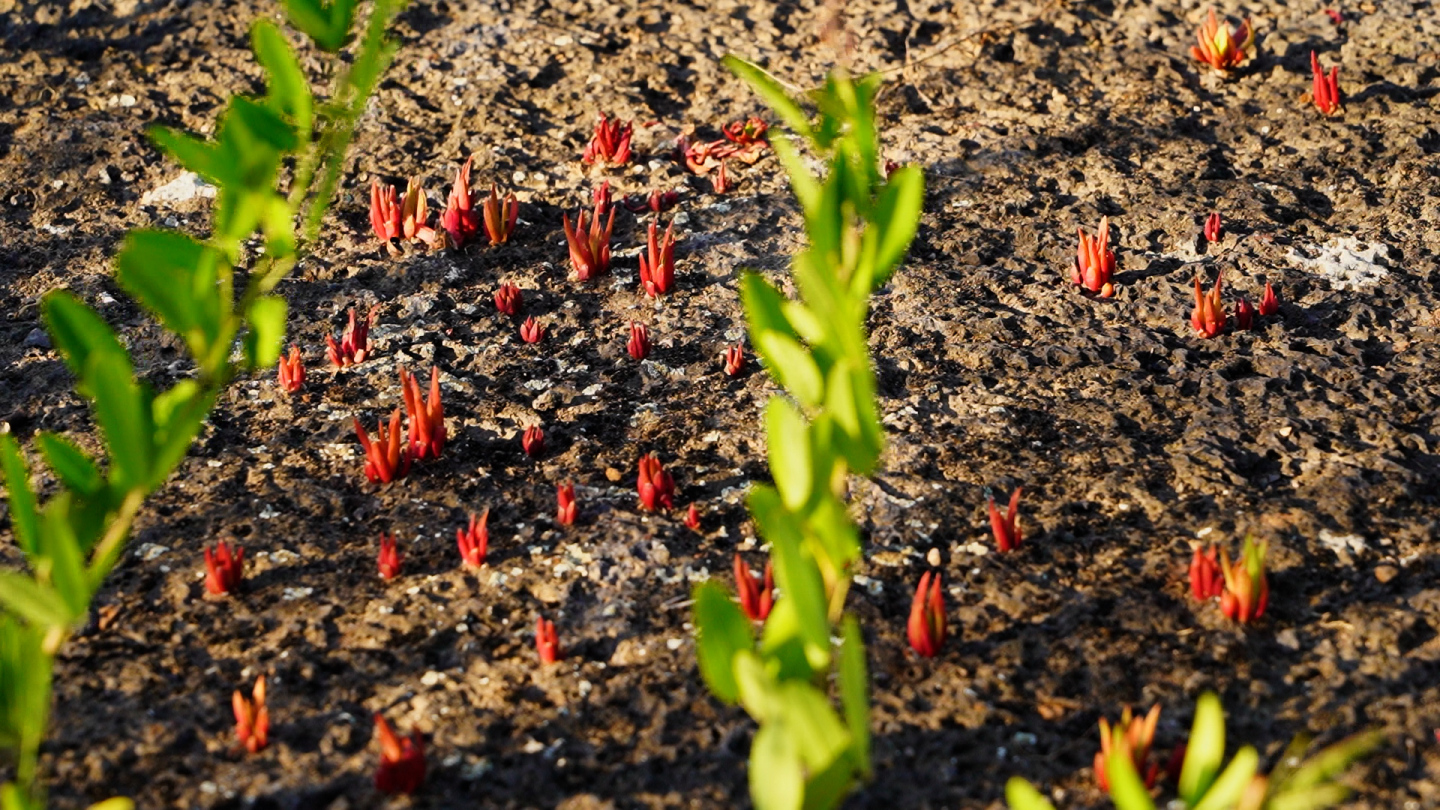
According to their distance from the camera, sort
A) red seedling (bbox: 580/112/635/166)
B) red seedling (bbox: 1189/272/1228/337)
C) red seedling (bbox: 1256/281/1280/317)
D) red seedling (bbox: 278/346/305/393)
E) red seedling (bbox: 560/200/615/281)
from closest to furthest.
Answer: red seedling (bbox: 278/346/305/393) → red seedling (bbox: 1189/272/1228/337) → red seedling (bbox: 1256/281/1280/317) → red seedling (bbox: 560/200/615/281) → red seedling (bbox: 580/112/635/166)

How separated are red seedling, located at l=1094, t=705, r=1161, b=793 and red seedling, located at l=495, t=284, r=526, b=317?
2927 mm

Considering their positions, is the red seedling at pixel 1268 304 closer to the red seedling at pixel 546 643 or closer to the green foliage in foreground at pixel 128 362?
the red seedling at pixel 546 643

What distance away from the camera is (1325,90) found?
6250mm

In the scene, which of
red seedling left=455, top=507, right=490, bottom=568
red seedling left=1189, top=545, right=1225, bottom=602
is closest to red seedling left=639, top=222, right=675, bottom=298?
red seedling left=455, top=507, right=490, bottom=568

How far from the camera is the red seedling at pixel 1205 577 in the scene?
3.66m

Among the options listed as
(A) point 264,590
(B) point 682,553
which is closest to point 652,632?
(B) point 682,553

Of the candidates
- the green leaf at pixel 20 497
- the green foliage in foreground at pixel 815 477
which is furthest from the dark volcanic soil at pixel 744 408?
the green leaf at pixel 20 497

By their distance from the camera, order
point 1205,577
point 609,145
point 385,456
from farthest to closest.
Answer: point 609,145, point 385,456, point 1205,577

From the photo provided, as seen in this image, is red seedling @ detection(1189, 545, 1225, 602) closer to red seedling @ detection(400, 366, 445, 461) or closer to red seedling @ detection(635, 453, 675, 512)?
red seedling @ detection(635, 453, 675, 512)

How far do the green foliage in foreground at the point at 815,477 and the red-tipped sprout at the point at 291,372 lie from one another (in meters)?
2.64

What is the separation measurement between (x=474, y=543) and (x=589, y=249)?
1783mm

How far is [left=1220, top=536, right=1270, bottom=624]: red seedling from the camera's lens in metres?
3.53

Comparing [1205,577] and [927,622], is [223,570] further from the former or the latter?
[1205,577]

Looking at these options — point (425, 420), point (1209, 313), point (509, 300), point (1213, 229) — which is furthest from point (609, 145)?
point (1209, 313)
